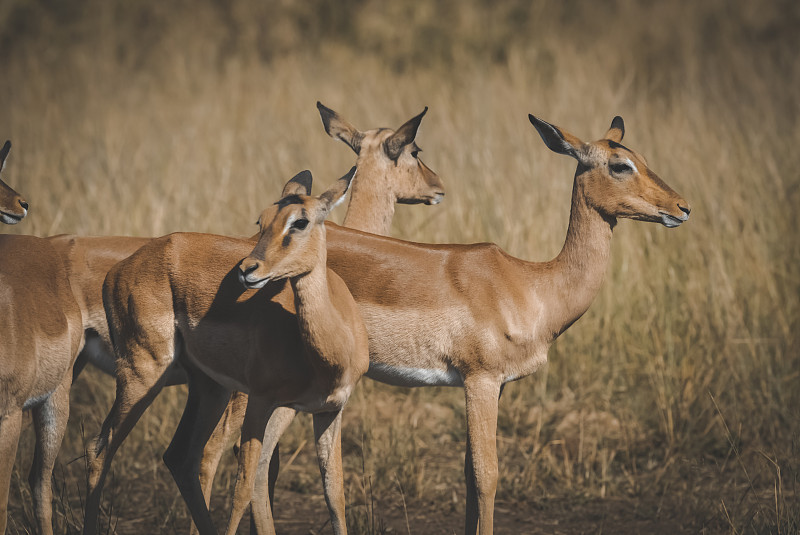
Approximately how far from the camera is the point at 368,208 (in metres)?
5.45

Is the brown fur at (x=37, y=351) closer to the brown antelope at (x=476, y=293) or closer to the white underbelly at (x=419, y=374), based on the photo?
the brown antelope at (x=476, y=293)

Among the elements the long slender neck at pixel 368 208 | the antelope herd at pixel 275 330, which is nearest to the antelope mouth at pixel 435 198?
the long slender neck at pixel 368 208

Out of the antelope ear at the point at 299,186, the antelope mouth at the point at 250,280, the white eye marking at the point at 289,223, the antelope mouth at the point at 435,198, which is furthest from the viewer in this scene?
the antelope mouth at the point at 435,198

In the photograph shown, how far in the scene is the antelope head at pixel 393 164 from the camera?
547 cm

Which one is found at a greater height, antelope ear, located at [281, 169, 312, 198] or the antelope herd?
Result: antelope ear, located at [281, 169, 312, 198]

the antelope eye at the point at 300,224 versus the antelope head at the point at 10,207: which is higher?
the antelope head at the point at 10,207

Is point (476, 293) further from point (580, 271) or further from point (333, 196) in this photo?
point (333, 196)

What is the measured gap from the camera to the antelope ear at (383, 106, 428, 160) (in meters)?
5.34

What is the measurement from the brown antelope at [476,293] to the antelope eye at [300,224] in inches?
30.8

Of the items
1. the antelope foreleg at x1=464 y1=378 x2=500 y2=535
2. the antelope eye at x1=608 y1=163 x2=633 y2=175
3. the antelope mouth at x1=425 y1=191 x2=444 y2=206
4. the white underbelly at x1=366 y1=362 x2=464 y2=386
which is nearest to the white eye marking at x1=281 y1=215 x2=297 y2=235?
the white underbelly at x1=366 y1=362 x2=464 y2=386

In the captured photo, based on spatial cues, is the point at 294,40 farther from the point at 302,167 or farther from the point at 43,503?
the point at 43,503

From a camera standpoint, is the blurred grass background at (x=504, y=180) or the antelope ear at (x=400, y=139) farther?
the blurred grass background at (x=504, y=180)

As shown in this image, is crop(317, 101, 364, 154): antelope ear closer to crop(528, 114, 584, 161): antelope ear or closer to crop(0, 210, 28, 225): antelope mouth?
crop(528, 114, 584, 161): antelope ear

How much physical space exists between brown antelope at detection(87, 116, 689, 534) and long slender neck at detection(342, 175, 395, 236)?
2.10 ft
